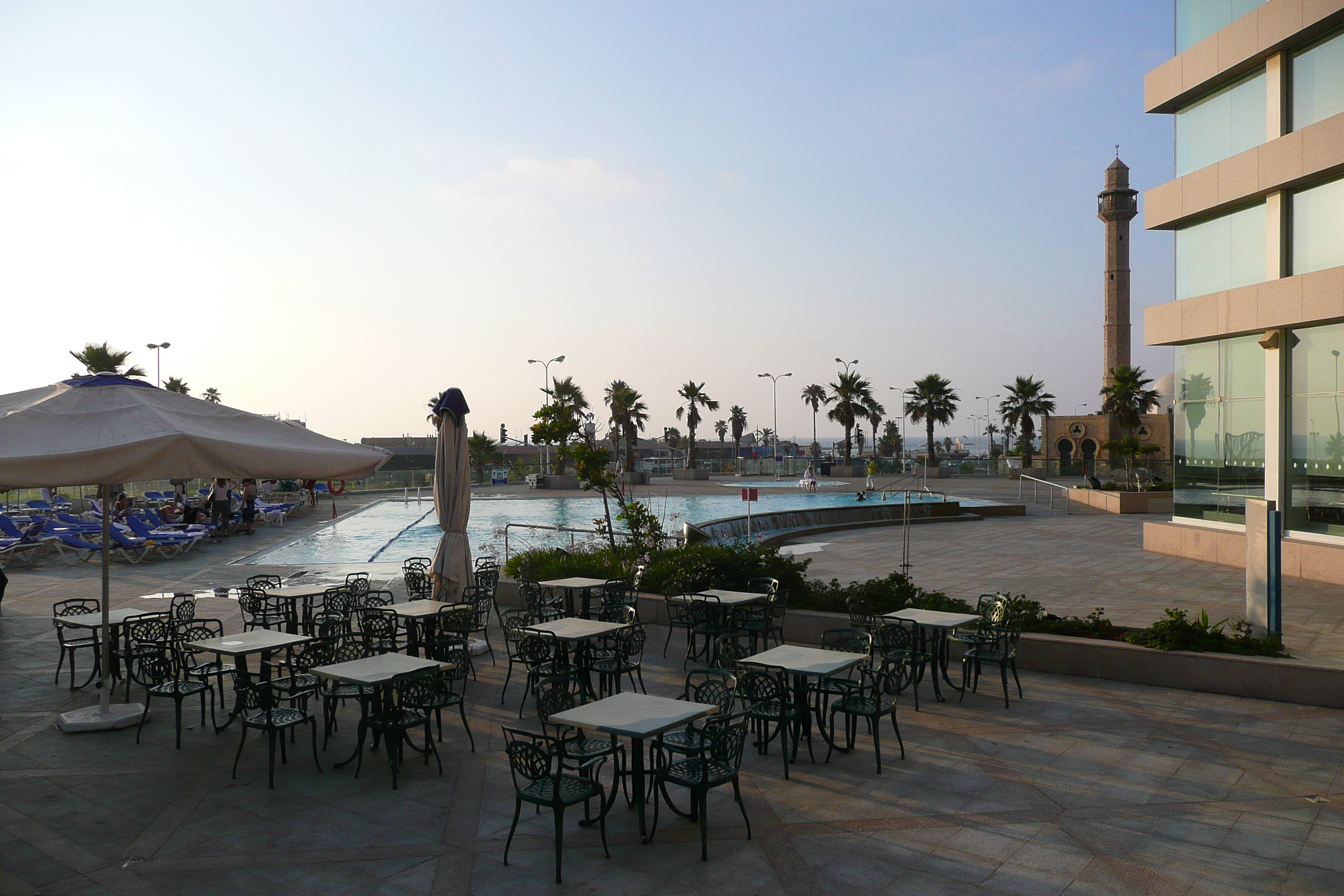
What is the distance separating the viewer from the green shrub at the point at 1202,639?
29.7ft

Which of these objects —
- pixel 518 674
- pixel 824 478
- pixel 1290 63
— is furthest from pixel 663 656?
pixel 824 478

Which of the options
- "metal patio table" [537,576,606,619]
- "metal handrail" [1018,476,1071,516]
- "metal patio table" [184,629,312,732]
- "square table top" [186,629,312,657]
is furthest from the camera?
"metal handrail" [1018,476,1071,516]

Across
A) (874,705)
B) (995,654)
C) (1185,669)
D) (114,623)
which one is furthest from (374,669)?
(1185,669)

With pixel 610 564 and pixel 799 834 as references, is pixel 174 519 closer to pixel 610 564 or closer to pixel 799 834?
pixel 610 564

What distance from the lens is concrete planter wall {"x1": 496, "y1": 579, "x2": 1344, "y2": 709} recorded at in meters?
8.43

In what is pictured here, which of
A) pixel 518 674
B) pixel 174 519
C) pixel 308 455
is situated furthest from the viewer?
pixel 174 519

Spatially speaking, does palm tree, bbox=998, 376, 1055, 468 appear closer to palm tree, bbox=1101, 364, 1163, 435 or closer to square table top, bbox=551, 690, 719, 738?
palm tree, bbox=1101, 364, 1163, 435

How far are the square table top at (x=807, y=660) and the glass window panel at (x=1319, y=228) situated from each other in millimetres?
14084

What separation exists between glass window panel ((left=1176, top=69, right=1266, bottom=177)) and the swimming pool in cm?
1467

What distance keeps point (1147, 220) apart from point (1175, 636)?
13736mm

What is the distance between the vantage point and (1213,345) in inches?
A: 741

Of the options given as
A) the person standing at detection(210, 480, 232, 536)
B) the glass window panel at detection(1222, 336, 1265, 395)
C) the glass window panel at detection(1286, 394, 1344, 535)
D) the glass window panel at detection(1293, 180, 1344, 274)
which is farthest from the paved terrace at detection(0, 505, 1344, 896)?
the person standing at detection(210, 480, 232, 536)

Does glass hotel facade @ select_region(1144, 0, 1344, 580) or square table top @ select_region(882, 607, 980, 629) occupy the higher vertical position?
glass hotel facade @ select_region(1144, 0, 1344, 580)

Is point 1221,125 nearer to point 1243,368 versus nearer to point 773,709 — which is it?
point 1243,368
